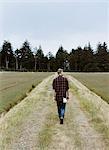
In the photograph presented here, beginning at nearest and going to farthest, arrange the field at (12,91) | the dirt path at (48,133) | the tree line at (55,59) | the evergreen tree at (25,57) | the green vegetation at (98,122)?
the dirt path at (48,133) < the green vegetation at (98,122) < the field at (12,91) < the tree line at (55,59) < the evergreen tree at (25,57)

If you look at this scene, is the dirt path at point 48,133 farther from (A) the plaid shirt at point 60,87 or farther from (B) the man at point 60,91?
(A) the plaid shirt at point 60,87

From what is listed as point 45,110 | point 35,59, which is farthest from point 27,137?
point 35,59

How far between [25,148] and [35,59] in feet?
540

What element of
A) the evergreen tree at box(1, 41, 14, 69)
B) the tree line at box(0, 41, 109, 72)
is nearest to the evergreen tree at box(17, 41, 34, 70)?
the tree line at box(0, 41, 109, 72)

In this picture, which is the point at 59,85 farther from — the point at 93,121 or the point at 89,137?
the point at 89,137

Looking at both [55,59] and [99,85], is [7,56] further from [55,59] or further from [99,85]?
[99,85]

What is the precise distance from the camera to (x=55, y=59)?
6954 inches

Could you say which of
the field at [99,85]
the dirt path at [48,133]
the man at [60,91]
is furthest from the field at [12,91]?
the man at [60,91]

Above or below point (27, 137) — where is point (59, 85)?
above

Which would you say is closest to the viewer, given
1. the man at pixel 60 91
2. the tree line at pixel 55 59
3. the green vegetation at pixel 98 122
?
the green vegetation at pixel 98 122

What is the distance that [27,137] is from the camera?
460 inches

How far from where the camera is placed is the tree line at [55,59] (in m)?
164

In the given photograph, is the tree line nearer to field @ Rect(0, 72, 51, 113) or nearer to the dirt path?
field @ Rect(0, 72, 51, 113)

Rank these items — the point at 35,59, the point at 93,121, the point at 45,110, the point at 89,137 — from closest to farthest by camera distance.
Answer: the point at 89,137
the point at 93,121
the point at 45,110
the point at 35,59
